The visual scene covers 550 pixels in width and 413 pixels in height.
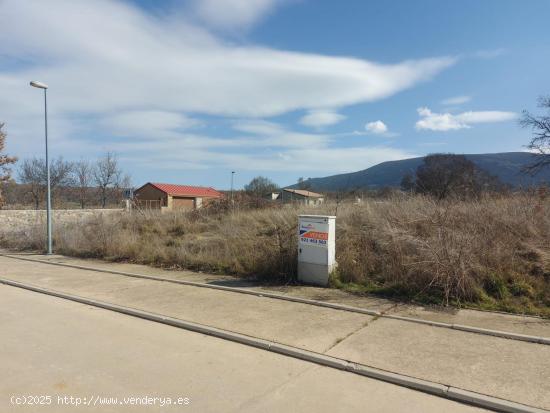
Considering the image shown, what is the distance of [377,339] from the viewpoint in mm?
5699

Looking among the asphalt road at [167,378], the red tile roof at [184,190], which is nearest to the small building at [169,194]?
the red tile roof at [184,190]

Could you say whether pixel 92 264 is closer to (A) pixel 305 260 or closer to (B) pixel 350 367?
(A) pixel 305 260

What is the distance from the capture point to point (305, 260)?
30.8 feet

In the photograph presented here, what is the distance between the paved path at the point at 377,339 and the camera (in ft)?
14.5

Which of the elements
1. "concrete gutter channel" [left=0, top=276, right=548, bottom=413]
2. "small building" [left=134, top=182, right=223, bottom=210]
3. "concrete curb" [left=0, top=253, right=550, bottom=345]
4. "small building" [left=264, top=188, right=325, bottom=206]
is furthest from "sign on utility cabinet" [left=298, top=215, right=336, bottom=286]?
"small building" [left=134, top=182, right=223, bottom=210]

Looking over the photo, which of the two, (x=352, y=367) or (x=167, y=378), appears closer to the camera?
(x=167, y=378)

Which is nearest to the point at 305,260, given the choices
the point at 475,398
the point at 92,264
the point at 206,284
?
the point at 206,284

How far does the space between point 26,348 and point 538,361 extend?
625 centimetres

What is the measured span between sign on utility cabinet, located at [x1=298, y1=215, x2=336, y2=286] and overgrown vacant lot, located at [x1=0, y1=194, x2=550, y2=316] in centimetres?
32

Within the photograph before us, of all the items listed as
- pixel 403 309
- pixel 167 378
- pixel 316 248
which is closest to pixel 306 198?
pixel 316 248

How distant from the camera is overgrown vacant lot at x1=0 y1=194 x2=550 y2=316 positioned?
765cm

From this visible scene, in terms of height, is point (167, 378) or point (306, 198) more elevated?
point (306, 198)

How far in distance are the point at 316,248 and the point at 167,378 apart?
519cm

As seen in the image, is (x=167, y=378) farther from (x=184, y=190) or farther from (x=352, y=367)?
(x=184, y=190)
